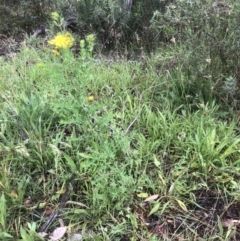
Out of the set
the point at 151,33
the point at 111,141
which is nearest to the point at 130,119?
the point at 111,141

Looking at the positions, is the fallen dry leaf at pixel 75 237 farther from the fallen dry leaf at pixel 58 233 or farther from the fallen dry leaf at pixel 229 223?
the fallen dry leaf at pixel 229 223

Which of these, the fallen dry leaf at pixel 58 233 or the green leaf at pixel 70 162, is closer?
the fallen dry leaf at pixel 58 233

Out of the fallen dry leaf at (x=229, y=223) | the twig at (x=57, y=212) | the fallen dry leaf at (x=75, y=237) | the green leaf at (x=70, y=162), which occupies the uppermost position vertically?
the green leaf at (x=70, y=162)

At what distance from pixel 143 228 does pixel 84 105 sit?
0.80 m

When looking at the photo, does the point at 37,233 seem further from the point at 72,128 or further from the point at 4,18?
the point at 4,18

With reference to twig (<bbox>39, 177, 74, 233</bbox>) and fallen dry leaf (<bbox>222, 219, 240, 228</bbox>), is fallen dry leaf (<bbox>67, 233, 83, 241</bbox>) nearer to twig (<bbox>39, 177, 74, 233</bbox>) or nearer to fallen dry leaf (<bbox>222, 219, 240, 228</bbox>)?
twig (<bbox>39, 177, 74, 233</bbox>)

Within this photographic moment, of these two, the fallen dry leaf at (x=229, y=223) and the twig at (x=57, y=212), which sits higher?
the twig at (x=57, y=212)

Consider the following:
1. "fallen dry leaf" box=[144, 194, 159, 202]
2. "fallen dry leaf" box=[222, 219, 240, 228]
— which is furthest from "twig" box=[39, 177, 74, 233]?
"fallen dry leaf" box=[222, 219, 240, 228]

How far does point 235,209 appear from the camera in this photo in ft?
7.05

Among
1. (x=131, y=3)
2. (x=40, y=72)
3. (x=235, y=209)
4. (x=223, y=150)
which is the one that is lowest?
(x=235, y=209)

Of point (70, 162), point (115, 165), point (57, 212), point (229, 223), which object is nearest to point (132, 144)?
point (115, 165)

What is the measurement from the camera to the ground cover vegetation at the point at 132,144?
2049 mm

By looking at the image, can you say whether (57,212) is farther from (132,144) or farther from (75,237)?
(132,144)

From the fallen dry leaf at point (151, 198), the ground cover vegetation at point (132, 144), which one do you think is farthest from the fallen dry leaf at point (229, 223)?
the fallen dry leaf at point (151, 198)
